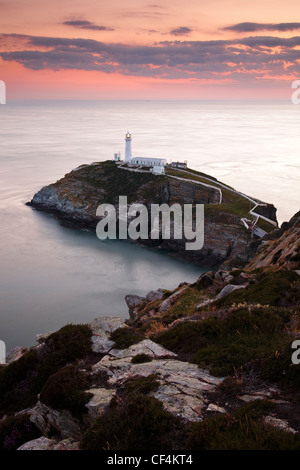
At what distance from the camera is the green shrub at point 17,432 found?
1109 centimetres

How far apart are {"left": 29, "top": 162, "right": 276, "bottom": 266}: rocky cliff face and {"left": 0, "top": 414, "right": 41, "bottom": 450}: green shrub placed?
57.0 m

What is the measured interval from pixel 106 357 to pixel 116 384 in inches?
97.3

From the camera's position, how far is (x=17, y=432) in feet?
37.0

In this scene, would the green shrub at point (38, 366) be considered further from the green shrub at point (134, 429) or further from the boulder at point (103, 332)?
the green shrub at point (134, 429)

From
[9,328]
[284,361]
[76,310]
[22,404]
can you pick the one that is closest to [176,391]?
[284,361]

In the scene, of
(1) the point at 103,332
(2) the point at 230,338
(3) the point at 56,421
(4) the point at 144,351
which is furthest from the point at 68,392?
(2) the point at 230,338

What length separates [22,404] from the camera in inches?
549

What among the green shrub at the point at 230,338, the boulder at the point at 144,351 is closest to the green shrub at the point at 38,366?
the boulder at the point at 144,351

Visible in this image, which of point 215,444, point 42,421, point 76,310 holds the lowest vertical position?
point 76,310

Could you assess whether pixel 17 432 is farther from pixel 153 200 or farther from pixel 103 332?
pixel 153 200

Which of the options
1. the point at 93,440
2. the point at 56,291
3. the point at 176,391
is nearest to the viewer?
the point at 93,440

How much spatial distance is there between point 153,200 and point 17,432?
79.8 meters

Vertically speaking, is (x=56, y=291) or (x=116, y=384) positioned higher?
(x=116, y=384)
